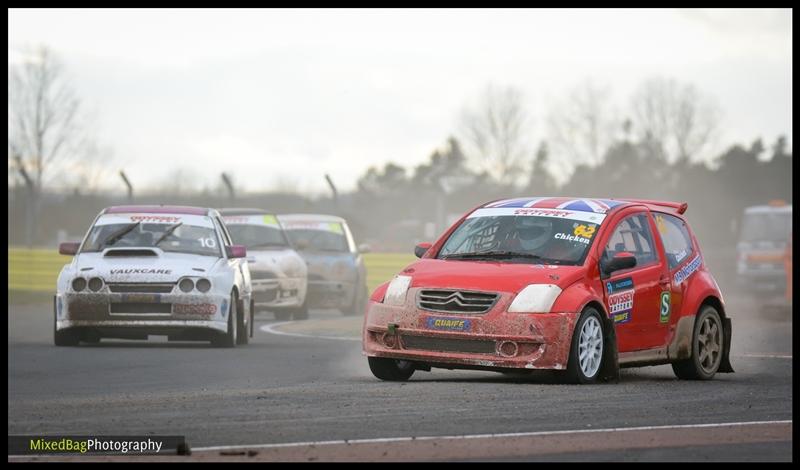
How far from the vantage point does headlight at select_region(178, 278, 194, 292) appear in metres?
16.5

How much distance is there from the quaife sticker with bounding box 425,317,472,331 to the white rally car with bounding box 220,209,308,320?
11.8m

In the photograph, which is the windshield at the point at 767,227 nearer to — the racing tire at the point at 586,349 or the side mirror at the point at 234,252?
the side mirror at the point at 234,252

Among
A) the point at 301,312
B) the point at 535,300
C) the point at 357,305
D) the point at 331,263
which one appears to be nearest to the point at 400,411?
the point at 535,300

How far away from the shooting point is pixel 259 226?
23938mm

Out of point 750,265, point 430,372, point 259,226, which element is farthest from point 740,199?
point 430,372

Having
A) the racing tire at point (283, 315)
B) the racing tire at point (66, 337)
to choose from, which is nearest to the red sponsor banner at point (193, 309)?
the racing tire at point (66, 337)

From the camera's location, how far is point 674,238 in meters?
13.0

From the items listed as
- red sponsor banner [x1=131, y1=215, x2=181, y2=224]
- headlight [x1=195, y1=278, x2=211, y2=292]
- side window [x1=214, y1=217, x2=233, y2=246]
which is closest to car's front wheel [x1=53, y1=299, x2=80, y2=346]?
headlight [x1=195, y1=278, x2=211, y2=292]

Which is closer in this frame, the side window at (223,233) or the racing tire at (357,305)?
the side window at (223,233)

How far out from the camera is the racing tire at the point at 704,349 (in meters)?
12.8

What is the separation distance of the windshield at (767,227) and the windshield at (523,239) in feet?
92.2

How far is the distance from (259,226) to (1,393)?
1285 centimetres

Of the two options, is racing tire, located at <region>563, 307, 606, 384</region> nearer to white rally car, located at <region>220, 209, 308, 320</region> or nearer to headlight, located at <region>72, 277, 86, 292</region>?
headlight, located at <region>72, 277, 86, 292</region>
